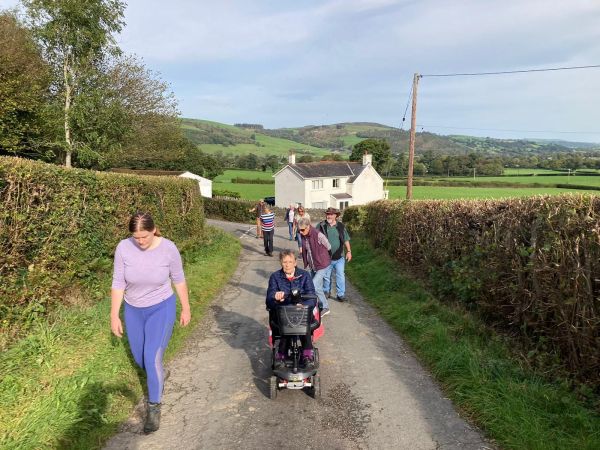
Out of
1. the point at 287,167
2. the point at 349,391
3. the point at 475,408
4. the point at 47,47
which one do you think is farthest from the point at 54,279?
the point at 287,167

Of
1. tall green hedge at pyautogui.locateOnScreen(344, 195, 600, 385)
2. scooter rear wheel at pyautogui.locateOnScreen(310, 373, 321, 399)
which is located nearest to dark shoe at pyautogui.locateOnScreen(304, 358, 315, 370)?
scooter rear wheel at pyautogui.locateOnScreen(310, 373, 321, 399)

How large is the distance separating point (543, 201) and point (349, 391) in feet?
11.8

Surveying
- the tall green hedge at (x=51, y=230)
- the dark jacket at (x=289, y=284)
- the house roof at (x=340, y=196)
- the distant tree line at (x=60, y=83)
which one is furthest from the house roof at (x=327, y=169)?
the dark jacket at (x=289, y=284)

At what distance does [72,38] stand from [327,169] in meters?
44.0

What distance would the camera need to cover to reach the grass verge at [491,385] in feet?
12.1

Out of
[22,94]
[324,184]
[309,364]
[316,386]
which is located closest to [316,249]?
[309,364]

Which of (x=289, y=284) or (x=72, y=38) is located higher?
(x=72, y=38)

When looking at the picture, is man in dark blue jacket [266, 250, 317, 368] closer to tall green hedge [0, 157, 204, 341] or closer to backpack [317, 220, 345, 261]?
tall green hedge [0, 157, 204, 341]

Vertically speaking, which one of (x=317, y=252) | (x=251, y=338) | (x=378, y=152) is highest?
(x=378, y=152)

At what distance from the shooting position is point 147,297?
157 inches

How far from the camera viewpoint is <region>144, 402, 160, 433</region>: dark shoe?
12.7 feet

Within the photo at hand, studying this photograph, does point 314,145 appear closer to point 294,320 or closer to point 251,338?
point 251,338

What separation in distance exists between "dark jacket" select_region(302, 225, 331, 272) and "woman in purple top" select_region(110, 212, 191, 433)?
4.10 meters

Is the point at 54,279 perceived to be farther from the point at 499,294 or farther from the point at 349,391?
the point at 499,294
